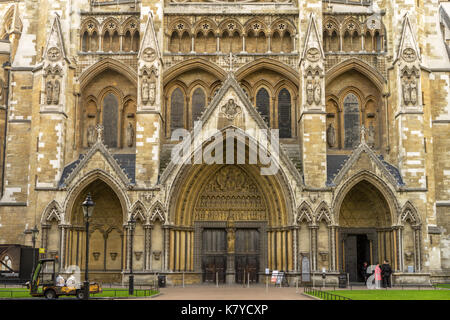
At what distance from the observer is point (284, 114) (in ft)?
120

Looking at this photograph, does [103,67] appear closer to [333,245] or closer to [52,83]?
[52,83]

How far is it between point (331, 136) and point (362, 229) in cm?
582

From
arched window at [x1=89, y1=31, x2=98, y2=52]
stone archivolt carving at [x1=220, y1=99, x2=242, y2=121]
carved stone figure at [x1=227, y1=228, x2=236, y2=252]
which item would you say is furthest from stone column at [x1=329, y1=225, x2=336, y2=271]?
arched window at [x1=89, y1=31, x2=98, y2=52]

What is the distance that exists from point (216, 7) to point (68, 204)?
14897mm

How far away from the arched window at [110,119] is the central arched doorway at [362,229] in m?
14.3

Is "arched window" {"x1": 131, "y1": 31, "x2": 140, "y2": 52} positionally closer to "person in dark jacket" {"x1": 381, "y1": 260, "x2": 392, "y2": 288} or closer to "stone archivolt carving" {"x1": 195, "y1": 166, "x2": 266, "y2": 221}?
"stone archivolt carving" {"x1": 195, "y1": 166, "x2": 266, "y2": 221}

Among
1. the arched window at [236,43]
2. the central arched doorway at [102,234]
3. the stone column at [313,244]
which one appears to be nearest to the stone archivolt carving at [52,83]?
the central arched doorway at [102,234]

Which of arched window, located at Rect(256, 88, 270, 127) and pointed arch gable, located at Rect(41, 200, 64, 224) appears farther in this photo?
arched window, located at Rect(256, 88, 270, 127)

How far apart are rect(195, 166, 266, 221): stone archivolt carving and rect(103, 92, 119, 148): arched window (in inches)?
253

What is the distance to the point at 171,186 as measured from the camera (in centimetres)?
3309

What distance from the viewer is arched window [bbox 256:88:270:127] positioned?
3650 centimetres

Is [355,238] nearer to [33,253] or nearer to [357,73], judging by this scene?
[357,73]

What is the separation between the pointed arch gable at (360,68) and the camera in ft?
116
